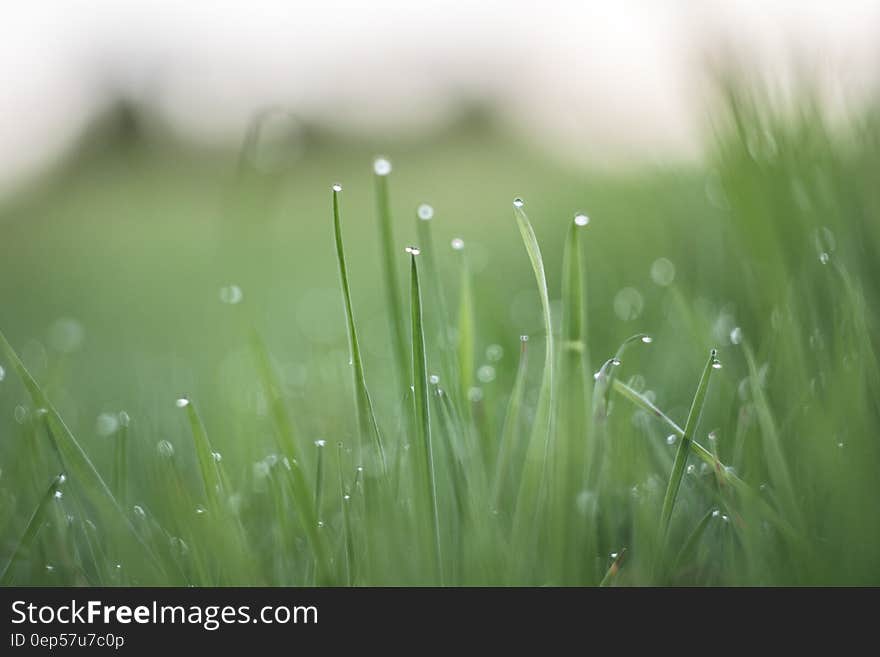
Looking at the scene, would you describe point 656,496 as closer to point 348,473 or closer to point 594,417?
point 594,417

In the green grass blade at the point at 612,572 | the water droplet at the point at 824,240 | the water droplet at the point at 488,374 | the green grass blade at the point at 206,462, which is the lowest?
the green grass blade at the point at 612,572

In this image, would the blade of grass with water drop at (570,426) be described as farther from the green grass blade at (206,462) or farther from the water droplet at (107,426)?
the water droplet at (107,426)

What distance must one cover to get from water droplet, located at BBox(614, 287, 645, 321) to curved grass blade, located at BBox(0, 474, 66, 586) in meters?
0.61

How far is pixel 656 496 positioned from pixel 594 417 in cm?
8

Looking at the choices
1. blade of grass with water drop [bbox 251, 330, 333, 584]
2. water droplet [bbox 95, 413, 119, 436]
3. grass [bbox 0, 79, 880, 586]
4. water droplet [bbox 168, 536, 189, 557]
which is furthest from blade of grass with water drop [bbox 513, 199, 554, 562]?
water droplet [bbox 95, 413, 119, 436]

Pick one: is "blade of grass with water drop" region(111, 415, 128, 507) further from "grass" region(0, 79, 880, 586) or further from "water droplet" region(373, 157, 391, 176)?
"water droplet" region(373, 157, 391, 176)

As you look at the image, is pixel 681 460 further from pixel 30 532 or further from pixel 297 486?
pixel 30 532

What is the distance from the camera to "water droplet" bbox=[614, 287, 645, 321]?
0.87 meters

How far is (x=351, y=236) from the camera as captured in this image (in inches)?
91.0

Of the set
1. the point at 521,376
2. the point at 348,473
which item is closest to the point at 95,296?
the point at 348,473

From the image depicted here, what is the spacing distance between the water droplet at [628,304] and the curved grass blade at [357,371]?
1.50ft

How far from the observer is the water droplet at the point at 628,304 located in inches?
34.3

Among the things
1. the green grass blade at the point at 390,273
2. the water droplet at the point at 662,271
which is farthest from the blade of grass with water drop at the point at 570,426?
the water droplet at the point at 662,271

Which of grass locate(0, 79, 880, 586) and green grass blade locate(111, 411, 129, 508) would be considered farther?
green grass blade locate(111, 411, 129, 508)
